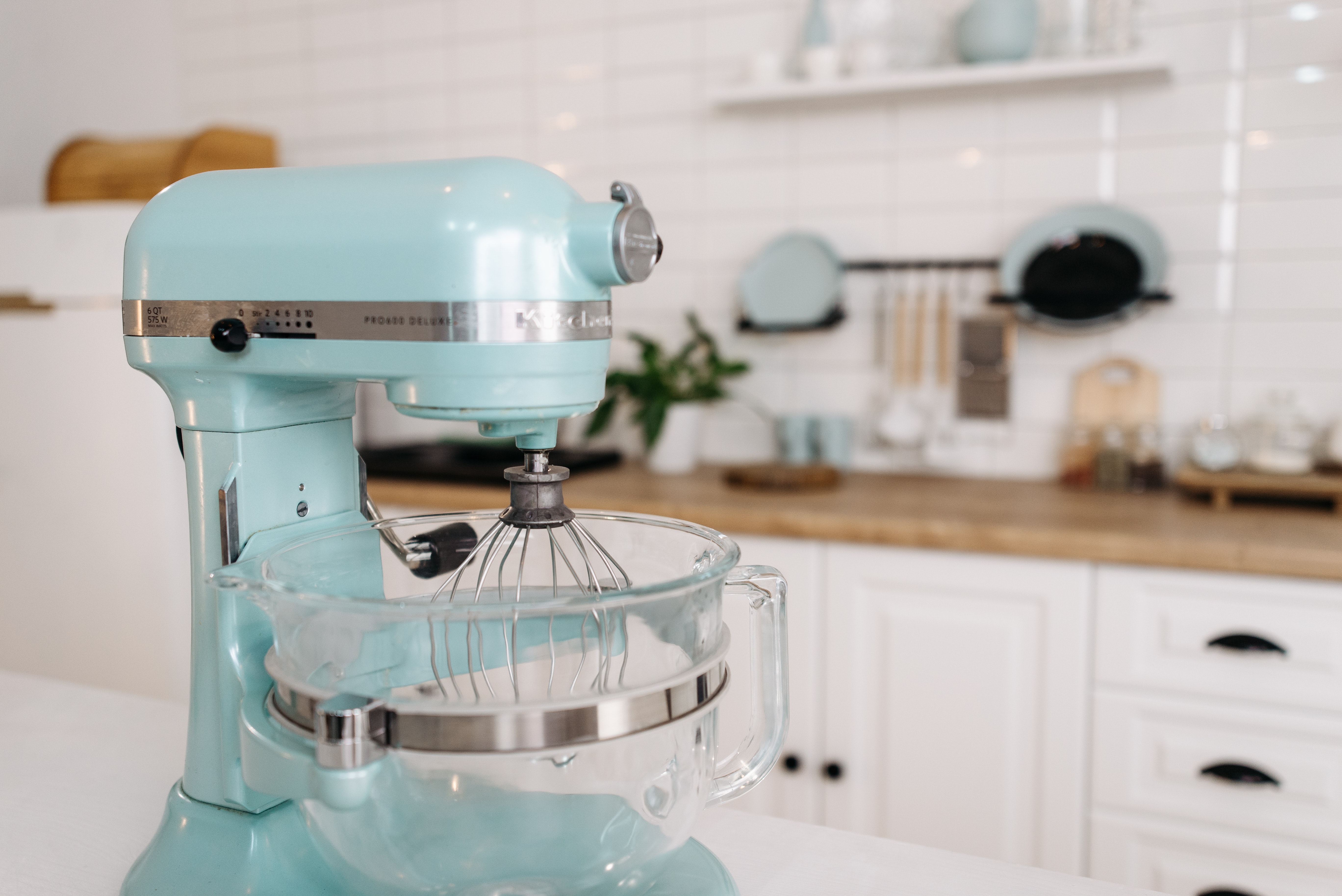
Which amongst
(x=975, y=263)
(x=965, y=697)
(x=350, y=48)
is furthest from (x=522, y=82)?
(x=965, y=697)

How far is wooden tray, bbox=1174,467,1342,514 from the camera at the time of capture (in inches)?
67.0

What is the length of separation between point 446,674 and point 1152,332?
5.73ft

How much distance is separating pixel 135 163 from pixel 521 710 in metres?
2.23

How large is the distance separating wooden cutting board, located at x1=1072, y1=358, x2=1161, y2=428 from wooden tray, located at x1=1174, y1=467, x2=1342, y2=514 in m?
0.20

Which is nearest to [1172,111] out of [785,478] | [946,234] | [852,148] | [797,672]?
[946,234]

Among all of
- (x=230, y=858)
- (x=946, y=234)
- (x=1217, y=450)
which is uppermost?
(x=946, y=234)

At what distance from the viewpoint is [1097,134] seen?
1974 mm

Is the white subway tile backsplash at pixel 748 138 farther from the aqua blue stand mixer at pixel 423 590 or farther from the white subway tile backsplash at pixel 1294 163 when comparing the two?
the aqua blue stand mixer at pixel 423 590

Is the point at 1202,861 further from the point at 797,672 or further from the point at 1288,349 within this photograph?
the point at 1288,349

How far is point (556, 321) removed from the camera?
0.58 metres

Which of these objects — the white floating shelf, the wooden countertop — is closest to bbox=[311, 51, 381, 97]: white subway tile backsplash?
the white floating shelf

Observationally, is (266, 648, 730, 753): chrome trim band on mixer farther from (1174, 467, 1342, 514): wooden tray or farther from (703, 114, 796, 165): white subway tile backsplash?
(703, 114, 796, 165): white subway tile backsplash

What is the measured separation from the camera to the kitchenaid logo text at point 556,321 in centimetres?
57

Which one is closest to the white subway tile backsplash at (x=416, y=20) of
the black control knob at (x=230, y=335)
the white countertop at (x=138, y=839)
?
the white countertop at (x=138, y=839)
